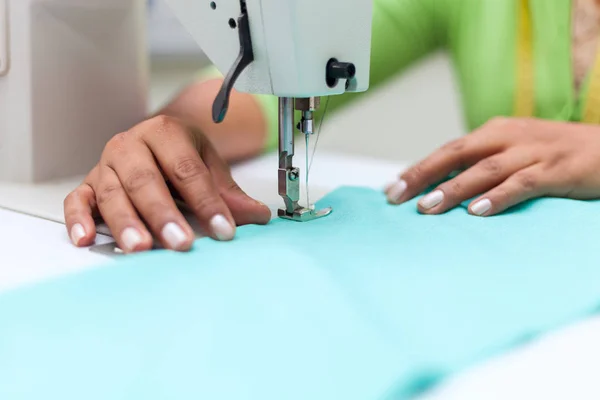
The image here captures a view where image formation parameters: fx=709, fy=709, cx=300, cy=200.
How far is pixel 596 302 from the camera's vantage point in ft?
1.93

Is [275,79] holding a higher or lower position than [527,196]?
higher

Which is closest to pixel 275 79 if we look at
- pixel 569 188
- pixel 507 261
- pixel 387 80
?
pixel 507 261

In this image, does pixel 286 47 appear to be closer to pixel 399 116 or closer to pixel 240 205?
pixel 240 205

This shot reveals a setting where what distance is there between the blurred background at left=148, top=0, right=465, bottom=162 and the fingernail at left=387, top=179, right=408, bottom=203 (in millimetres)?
563

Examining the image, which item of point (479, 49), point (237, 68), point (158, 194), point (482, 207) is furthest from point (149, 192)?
point (479, 49)

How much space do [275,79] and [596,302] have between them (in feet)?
1.21

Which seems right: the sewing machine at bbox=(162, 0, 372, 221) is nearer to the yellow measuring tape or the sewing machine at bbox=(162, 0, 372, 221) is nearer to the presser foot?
the presser foot

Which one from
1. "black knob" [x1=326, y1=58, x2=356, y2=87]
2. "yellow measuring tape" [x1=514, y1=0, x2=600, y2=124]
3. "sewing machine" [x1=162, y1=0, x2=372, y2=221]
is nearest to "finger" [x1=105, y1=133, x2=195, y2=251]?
"sewing machine" [x1=162, y1=0, x2=372, y2=221]

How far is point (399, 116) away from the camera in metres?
1.61

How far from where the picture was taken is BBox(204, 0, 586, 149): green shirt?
1.17m

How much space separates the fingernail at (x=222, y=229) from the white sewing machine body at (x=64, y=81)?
40 cm

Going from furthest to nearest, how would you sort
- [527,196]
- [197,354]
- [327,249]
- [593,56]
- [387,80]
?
[387,80] < [593,56] < [527,196] < [327,249] < [197,354]

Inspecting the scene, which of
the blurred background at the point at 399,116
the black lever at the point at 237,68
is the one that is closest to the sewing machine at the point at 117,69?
the black lever at the point at 237,68

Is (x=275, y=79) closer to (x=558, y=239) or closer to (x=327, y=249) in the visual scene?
(x=327, y=249)
